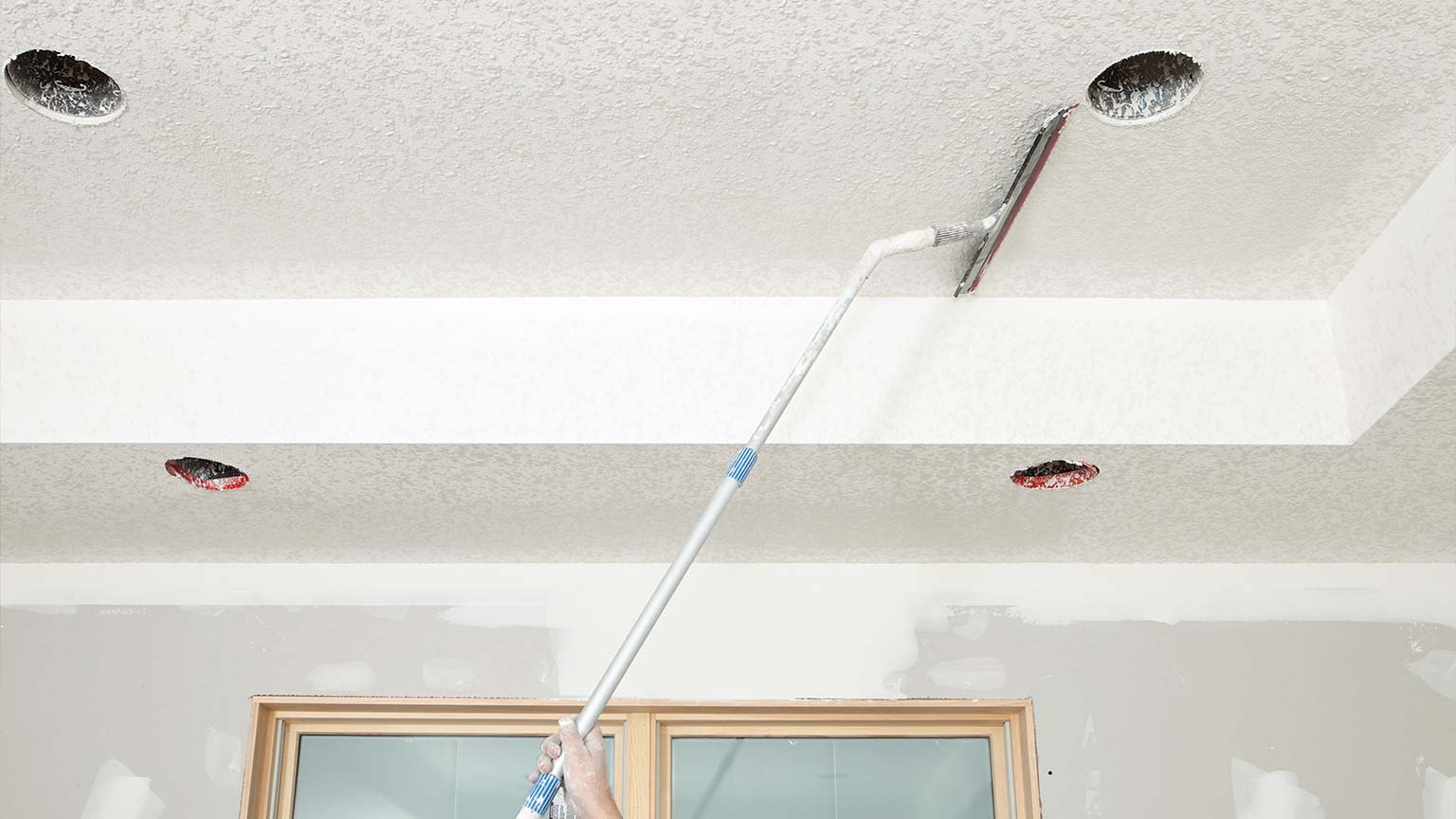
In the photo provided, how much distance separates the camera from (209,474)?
253cm

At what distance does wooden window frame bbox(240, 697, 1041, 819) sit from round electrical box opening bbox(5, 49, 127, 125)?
1449 mm

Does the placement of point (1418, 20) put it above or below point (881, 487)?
above

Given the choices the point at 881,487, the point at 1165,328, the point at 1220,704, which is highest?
the point at 1165,328

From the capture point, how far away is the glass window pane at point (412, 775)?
2.85m

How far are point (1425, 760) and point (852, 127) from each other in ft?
6.62

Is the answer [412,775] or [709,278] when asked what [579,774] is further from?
[412,775]

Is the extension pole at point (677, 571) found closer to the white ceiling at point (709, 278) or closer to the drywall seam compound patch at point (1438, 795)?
the white ceiling at point (709, 278)

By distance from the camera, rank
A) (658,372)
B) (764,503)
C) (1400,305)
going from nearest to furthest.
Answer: (1400,305), (658,372), (764,503)

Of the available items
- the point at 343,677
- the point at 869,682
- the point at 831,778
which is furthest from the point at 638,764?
the point at 343,677

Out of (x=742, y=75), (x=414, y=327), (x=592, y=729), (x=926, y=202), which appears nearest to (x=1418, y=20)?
(x=926, y=202)

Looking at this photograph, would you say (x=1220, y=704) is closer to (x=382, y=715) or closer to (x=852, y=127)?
(x=852, y=127)

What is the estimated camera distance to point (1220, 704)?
9.45 feet

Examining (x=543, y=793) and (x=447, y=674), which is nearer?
(x=543, y=793)

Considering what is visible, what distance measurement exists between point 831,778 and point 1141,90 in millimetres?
1680
